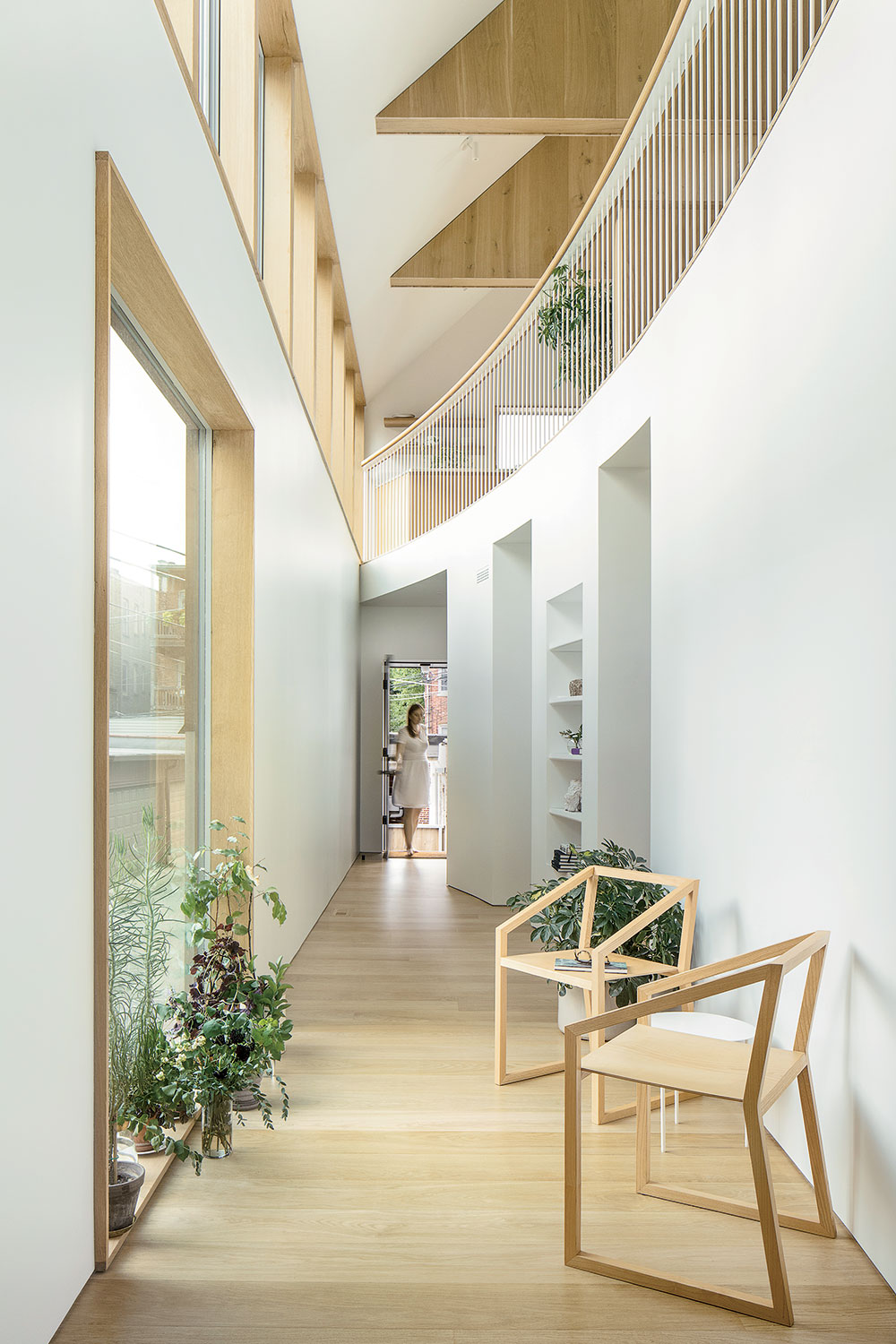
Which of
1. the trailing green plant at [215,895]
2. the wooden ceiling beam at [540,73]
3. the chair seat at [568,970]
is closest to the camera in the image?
the trailing green plant at [215,895]

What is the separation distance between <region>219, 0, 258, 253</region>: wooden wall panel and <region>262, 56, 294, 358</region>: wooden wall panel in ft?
1.85

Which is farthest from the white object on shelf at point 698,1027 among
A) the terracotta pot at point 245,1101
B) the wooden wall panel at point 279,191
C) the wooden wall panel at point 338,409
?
the wooden wall panel at point 338,409

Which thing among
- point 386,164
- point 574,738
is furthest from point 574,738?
point 386,164

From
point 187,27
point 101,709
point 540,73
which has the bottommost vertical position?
point 101,709

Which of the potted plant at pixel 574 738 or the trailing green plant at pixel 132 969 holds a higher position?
the potted plant at pixel 574 738

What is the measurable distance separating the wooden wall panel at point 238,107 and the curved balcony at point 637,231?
1.70m

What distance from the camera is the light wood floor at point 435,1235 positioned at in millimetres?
2068

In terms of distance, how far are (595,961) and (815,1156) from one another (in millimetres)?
1049

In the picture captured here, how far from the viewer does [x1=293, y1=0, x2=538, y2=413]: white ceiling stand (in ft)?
18.4

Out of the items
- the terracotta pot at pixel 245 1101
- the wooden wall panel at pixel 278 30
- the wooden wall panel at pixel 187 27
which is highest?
the wooden wall panel at pixel 278 30

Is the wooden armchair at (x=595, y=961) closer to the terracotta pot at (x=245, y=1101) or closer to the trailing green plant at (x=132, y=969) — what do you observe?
the terracotta pot at (x=245, y=1101)

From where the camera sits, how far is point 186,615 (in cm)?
354

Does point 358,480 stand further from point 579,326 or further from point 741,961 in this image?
point 741,961

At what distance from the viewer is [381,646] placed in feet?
A: 35.9
